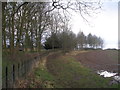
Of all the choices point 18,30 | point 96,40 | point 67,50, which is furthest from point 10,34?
point 96,40

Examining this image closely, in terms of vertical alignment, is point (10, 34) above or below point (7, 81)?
above

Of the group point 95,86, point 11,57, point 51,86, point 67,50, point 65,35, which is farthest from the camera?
point 67,50

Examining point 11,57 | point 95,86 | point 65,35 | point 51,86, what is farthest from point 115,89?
point 65,35

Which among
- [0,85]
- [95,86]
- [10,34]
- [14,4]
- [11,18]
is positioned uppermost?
[14,4]

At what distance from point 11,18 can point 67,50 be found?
32.6m

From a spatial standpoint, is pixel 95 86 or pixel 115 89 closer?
pixel 115 89

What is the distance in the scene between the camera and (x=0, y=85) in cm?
722

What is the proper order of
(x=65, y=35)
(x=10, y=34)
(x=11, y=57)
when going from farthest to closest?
(x=65, y=35)
(x=10, y=34)
(x=11, y=57)

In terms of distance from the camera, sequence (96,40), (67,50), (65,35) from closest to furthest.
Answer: (65,35) → (67,50) → (96,40)

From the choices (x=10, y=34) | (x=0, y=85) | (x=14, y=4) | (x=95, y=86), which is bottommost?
(x=95, y=86)

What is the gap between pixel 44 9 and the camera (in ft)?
52.4

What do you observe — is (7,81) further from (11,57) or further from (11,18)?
(11,18)

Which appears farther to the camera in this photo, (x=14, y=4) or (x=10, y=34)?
(x=10, y=34)

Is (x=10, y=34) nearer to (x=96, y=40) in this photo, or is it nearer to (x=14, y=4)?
(x=14, y=4)
